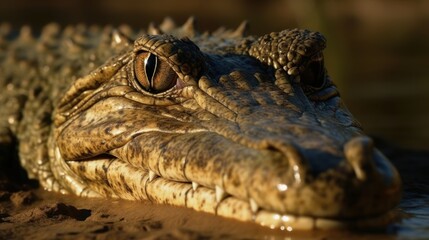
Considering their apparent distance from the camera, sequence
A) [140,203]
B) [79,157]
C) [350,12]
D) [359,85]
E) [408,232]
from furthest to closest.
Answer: [350,12] < [359,85] < [79,157] < [140,203] < [408,232]

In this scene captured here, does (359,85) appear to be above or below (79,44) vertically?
below

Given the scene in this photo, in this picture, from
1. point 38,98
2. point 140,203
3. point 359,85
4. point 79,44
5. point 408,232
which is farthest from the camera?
point 359,85

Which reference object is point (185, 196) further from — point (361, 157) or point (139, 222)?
point (361, 157)

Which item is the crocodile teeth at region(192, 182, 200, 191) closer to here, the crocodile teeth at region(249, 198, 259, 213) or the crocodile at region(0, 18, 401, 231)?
the crocodile at region(0, 18, 401, 231)

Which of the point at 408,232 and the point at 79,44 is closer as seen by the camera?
the point at 408,232

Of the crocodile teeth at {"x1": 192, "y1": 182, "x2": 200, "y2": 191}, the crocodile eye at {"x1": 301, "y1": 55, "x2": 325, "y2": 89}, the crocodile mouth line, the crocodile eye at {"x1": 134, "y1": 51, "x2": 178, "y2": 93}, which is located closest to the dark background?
the crocodile eye at {"x1": 301, "y1": 55, "x2": 325, "y2": 89}

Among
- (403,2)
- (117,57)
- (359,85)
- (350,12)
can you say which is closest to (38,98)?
(117,57)

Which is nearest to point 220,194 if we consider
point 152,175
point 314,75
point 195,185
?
point 195,185

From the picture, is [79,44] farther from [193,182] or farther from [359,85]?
[359,85]
